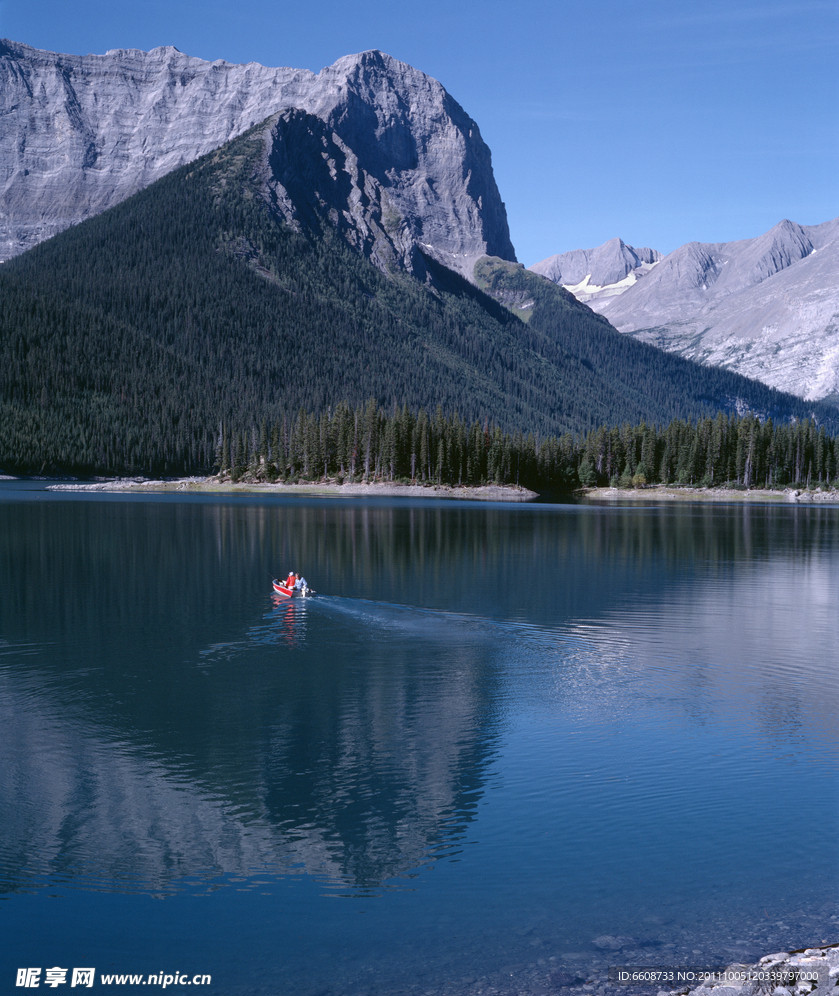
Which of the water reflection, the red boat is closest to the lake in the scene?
the water reflection

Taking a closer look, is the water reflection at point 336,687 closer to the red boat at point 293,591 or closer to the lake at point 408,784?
the lake at point 408,784

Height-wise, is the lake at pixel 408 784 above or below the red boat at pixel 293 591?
below

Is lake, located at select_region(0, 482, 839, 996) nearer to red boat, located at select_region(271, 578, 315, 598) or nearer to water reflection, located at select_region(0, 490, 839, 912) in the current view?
water reflection, located at select_region(0, 490, 839, 912)

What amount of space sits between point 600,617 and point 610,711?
20.8 metres

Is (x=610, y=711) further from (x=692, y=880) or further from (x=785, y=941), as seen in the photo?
(x=785, y=941)

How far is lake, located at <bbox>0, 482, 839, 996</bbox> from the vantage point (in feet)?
64.8

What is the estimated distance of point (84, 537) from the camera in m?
97.1

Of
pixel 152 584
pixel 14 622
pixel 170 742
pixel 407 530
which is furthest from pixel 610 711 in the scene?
pixel 407 530

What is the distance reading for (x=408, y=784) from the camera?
1121 inches

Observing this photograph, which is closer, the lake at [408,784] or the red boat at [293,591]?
the lake at [408,784]

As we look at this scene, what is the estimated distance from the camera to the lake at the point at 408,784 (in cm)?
1977

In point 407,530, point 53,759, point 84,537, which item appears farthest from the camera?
point 407,530

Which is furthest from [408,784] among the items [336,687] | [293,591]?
[293,591]

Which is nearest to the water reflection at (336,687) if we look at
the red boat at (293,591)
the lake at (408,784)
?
the lake at (408,784)
